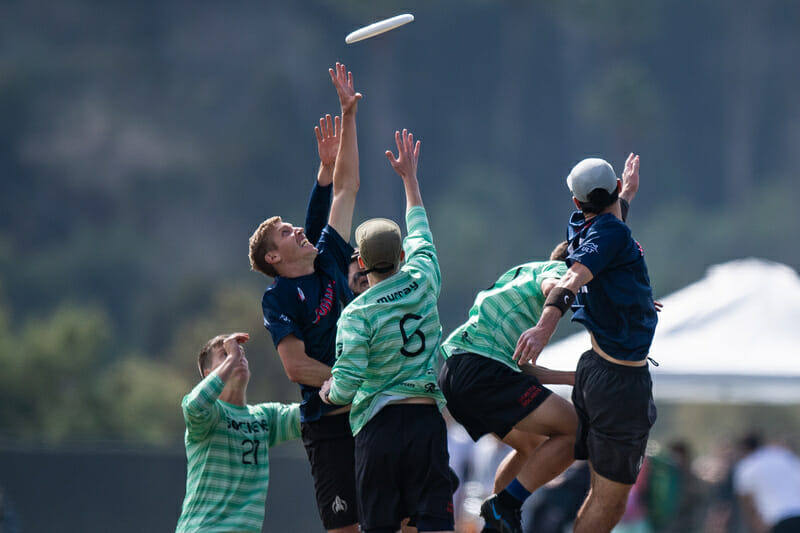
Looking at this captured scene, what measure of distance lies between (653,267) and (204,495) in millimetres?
42638

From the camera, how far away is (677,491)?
42.3 feet

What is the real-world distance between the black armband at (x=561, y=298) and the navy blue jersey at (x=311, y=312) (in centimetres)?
133

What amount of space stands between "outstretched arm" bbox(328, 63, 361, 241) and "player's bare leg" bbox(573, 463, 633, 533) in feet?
6.27

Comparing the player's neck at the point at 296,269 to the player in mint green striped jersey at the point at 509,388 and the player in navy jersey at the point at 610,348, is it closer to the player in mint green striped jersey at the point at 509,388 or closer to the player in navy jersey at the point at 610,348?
the player in mint green striped jersey at the point at 509,388

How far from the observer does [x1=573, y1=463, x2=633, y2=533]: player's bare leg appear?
5.39m

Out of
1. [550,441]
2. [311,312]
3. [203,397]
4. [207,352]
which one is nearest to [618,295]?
[550,441]

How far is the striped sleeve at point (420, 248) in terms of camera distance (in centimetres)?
532

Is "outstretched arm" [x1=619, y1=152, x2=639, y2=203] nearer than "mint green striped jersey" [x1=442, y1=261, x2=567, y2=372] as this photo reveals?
No

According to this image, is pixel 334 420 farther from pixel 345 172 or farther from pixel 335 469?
pixel 345 172

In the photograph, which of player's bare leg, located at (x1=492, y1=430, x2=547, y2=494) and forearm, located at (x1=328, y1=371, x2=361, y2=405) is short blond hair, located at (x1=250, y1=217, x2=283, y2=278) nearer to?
forearm, located at (x1=328, y1=371, x2=361, y2=405)

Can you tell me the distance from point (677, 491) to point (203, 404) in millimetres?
8809

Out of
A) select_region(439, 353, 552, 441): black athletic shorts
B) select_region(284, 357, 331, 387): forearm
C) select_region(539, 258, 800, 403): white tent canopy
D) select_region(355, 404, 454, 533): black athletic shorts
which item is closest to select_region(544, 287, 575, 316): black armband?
select_region(439, 353, 552, 441): black athletic shorts

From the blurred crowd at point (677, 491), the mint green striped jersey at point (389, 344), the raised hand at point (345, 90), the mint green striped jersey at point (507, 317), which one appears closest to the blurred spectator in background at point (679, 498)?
the blurred crowd at point (677, 491)

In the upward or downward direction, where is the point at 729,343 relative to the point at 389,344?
downward
